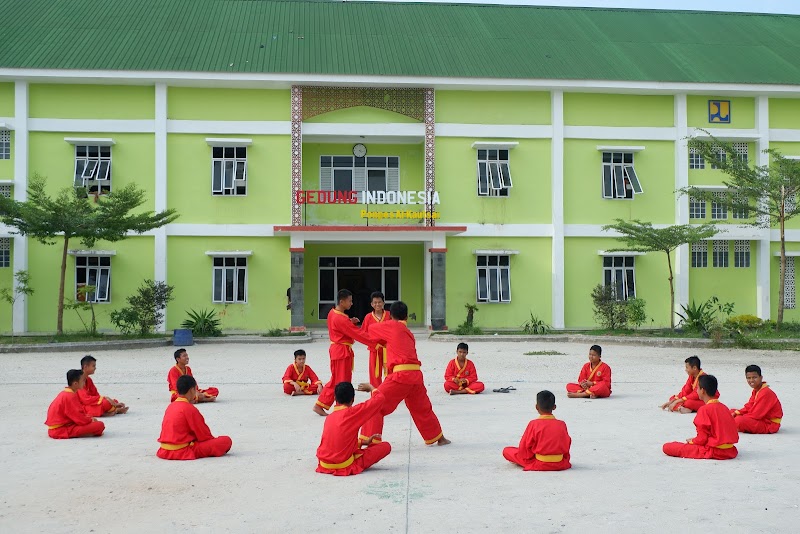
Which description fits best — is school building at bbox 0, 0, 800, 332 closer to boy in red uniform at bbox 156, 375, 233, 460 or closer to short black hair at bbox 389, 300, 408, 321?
short black hair at bbox 389, 300, 408, 321

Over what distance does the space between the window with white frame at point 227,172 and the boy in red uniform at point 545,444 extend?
18202 mm

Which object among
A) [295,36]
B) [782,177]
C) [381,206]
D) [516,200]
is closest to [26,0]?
[295,36]

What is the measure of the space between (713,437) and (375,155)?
750 inches

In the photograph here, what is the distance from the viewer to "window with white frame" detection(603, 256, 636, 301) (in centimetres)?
2522

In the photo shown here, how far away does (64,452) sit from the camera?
795cm

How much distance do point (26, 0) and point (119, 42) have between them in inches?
181

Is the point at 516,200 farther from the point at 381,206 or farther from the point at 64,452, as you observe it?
the point at 64,452

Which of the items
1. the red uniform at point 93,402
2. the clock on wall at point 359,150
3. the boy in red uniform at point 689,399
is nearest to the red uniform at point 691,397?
→ the boy in red uniform at point 689,399

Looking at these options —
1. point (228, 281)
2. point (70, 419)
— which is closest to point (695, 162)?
point (228, 281)

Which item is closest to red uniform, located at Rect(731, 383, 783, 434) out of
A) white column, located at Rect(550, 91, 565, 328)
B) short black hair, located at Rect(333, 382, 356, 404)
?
short black hair, located at Rect(333, 382, 356, 404)

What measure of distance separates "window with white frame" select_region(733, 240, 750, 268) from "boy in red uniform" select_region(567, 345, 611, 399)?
16.1 meters

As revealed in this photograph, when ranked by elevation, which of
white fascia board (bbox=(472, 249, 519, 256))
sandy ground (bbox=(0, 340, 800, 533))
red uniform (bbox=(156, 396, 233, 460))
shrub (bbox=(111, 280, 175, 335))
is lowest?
sandy ground (bbox=(0, 340, 800, 533))

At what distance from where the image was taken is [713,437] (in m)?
7.54

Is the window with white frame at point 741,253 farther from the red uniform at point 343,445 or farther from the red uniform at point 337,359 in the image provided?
the red uniform at point 343,445
